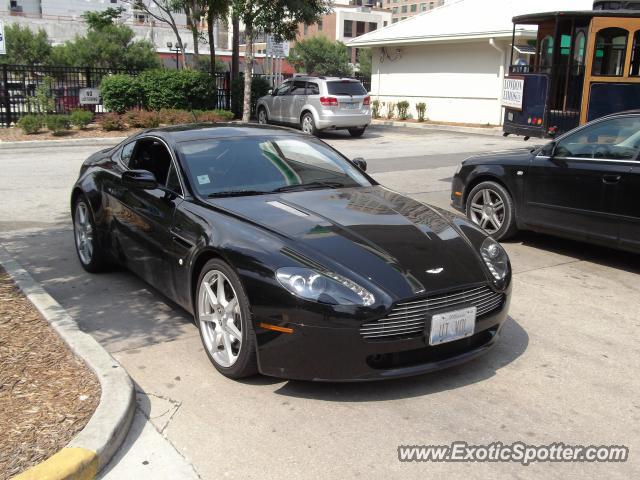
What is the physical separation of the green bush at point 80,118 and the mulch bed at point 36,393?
53.8 ft

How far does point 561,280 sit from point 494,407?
9.65 feet

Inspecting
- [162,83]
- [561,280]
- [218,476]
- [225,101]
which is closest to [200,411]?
[218,476]

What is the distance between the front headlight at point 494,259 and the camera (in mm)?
4402

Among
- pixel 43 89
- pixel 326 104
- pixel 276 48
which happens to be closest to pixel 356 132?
pixel 326 104

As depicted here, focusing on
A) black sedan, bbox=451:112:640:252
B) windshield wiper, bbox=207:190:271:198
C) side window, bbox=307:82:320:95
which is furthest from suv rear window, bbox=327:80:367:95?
windshield wiper, bbox=207:190:271:198

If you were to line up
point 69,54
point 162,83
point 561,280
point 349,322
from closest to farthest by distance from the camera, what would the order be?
point 349,322 → point 561,280 → point 162,83 → point 69,54

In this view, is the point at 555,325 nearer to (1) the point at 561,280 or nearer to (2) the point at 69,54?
(1) the point at 561,280

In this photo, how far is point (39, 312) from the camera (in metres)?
4.97

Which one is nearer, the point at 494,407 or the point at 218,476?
the point at 218,476

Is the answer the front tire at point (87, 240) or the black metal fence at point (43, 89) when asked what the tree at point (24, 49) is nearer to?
the black metal fence at point (43, 89)

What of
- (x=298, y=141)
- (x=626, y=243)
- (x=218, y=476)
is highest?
(x=298, y=141)

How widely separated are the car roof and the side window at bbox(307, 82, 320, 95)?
15.0 meters

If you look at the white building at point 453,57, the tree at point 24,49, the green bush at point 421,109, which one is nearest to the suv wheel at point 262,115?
the green bush at point 421,109

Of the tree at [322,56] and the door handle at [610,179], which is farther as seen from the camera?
the tree at [322,56]
